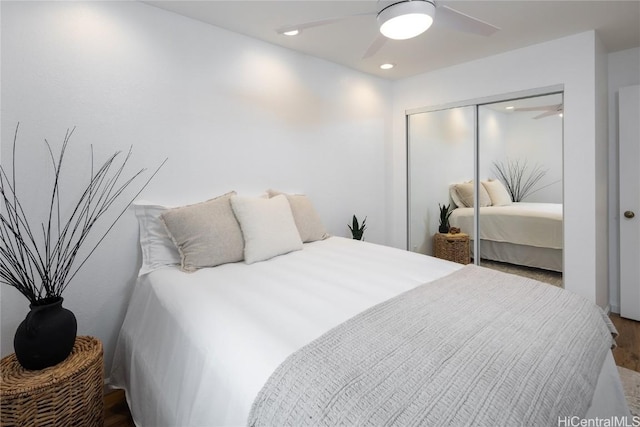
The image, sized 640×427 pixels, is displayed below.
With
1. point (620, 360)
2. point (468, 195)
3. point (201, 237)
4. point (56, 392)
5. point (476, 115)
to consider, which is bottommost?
point (620, 360)

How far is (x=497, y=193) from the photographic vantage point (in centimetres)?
341

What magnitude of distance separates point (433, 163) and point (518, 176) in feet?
2.92

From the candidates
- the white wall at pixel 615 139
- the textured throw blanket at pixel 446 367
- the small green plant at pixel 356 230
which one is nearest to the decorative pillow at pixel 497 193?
the white wall at pixel 615 139

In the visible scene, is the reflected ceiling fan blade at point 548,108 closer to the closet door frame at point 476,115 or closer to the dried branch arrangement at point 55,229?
the closet door frame at point 476,115

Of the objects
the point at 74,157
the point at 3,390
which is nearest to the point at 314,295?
the point at 3,390

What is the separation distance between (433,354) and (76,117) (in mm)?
2282

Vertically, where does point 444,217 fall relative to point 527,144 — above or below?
below

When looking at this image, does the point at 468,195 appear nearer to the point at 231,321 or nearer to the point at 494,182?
the point at 494,182

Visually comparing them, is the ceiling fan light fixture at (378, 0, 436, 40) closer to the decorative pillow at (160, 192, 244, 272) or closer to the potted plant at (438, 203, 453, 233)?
the decorative pillow at (160, 192, 244, 272)

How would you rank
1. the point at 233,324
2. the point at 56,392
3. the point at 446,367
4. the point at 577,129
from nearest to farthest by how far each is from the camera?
the point at 446,367 < the point at 233,324 < the point at 56,392 < the point at 577,129

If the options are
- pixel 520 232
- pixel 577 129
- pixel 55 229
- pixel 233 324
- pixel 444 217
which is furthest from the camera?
pixel 444 217

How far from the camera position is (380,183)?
4.00m

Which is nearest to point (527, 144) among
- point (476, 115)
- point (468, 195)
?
point (476, 115)

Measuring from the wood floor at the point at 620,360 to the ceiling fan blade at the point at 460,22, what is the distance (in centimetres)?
249
